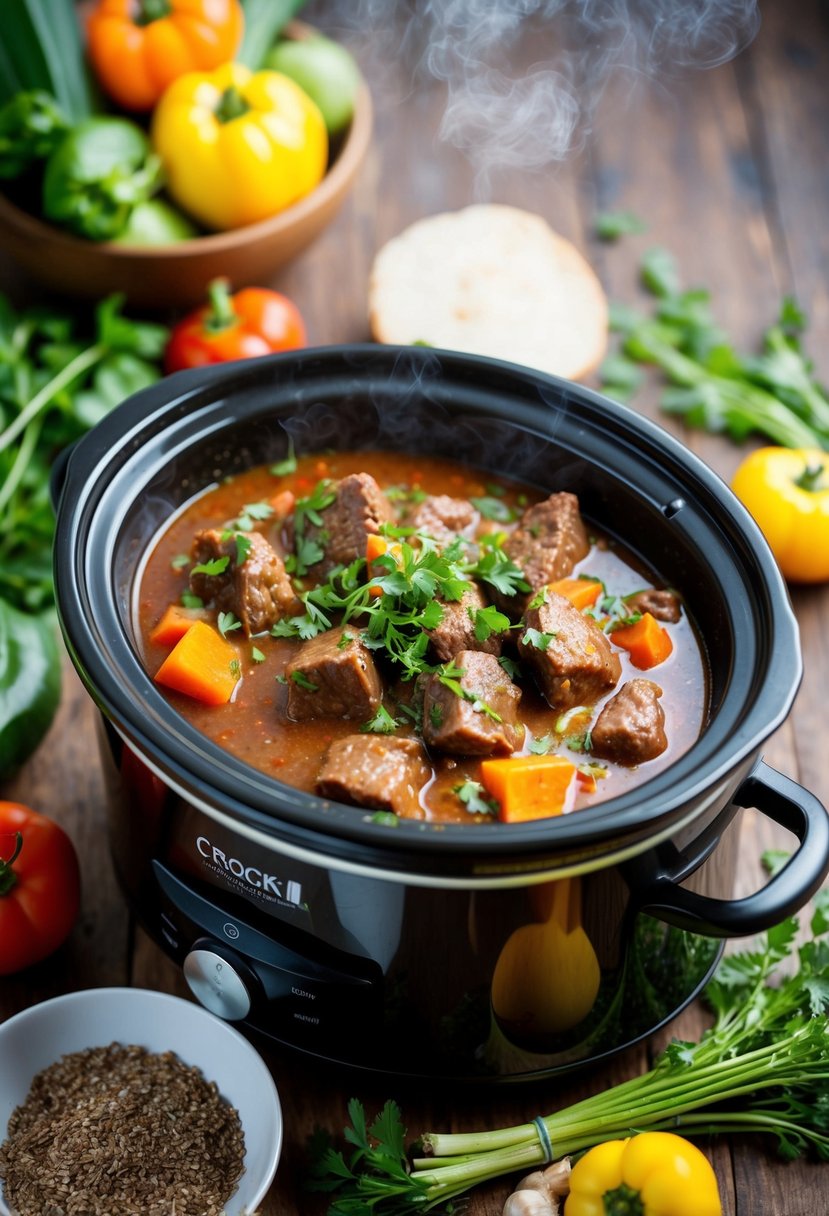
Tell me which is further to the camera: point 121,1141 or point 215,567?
point 215,567

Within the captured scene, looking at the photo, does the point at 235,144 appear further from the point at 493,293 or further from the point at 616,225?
the point at 616,225

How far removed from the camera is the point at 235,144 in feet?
15.5

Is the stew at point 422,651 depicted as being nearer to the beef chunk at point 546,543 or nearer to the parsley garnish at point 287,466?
the beef chunk at point 546,543

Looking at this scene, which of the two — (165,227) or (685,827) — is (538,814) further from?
(165,227)

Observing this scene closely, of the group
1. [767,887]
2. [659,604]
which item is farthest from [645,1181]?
[659,604]

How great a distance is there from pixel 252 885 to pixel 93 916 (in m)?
0.98

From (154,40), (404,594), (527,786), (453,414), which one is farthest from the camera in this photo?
(154,40)

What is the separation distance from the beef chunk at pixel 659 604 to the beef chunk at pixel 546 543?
0.64 feet

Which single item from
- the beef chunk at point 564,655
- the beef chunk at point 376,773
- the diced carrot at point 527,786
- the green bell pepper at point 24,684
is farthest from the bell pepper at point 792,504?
the green bell pepper at point 24,684

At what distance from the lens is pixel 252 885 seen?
281 centimetres

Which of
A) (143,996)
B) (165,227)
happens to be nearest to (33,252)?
(165,227)

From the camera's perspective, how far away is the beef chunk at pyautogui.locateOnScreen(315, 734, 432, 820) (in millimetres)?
2777

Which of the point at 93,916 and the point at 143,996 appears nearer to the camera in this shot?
the point at 143,996

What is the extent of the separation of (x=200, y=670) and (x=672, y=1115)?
1.46 meters
